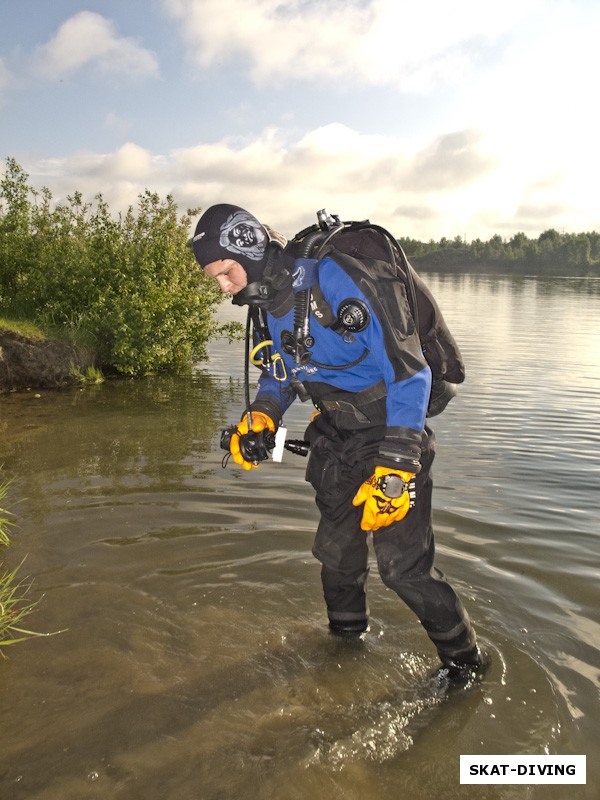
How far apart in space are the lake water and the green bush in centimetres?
460

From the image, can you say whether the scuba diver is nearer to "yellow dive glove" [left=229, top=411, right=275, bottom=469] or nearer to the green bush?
"yellow dive glove" [left=229, top=411, right=275, bottom=469]

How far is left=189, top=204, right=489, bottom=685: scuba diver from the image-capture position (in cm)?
288

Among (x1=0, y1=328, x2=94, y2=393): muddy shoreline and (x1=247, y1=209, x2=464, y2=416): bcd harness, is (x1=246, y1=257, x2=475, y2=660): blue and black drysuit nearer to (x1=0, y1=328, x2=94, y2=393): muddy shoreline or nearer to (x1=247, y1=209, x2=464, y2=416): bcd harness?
(x1=247, y1=209, x2=464, y2=416): bcd harness

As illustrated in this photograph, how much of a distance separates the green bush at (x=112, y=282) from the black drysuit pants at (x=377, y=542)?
28.8ft

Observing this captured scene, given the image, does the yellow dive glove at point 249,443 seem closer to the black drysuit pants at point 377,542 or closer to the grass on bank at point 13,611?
the black drysuit pants at point 377,542

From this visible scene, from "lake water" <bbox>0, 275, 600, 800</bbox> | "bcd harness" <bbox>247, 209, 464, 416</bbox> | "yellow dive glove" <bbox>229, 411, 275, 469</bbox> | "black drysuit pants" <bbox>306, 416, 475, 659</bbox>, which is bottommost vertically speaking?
"lake water" <bbox>0, 275, 600, 800</bbox>

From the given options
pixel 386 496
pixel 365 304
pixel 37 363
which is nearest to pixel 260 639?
pixel 386 496

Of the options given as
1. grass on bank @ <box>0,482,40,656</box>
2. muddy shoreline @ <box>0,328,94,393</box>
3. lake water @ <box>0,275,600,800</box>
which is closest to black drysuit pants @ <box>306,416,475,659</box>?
lake water @ <box>0,275,600,800</box>

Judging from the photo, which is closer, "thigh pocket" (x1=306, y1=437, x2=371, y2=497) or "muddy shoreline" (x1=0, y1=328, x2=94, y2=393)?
"thigh pocket" (x1=306, y1=437, x2=371, y2=497)

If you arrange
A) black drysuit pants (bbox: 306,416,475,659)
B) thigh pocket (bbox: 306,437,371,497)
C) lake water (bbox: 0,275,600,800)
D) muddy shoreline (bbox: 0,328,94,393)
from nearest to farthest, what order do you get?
lake water (bbox: 0,275,600,800) < black drysuit pants (bbox: 306,416,475,659) < thigh pocket (bbox: 306,437,371,497) < muddy shoreline (bbox: 0,328,94,393)

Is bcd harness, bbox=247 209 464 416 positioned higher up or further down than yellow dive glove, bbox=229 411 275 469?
higher up

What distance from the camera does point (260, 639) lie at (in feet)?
12.1

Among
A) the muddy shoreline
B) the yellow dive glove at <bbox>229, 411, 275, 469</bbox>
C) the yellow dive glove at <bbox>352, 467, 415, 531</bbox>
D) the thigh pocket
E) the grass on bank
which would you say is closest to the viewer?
the yellow dive glove at <bbox>352, 467, 415, 531</bbox>

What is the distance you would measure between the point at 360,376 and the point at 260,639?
1784mm
